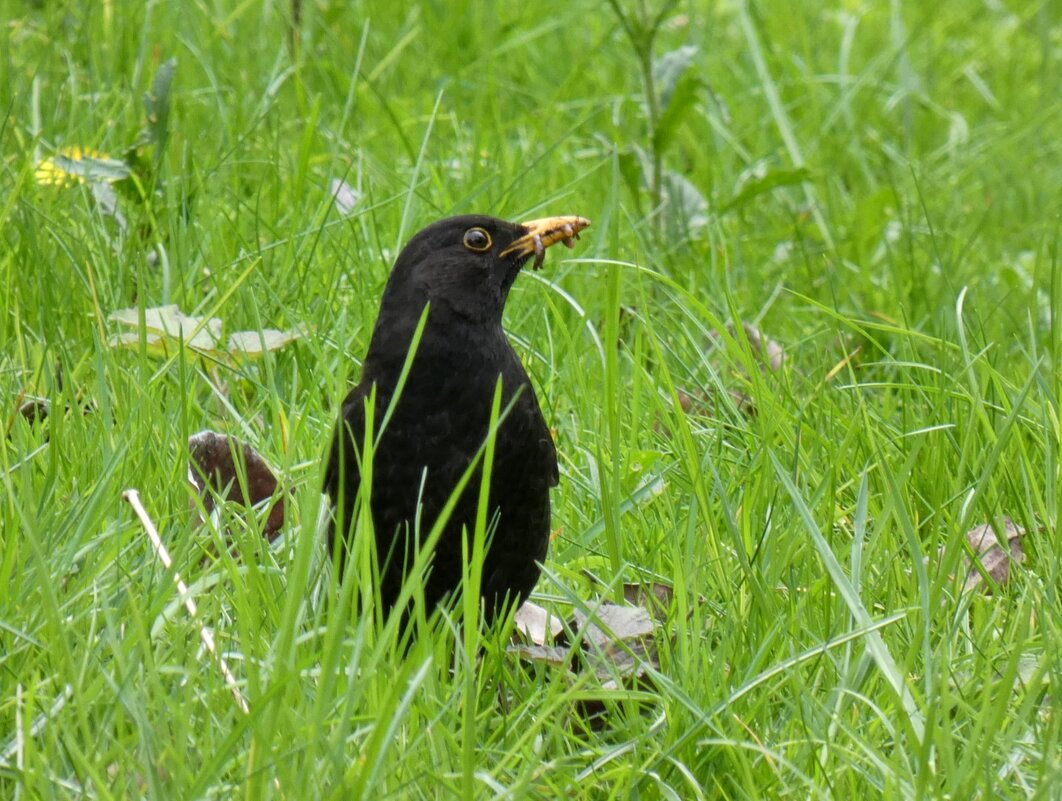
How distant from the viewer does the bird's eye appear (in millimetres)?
3066

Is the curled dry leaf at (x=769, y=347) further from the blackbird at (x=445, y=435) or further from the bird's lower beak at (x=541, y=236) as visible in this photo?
the blackbird at (x=445, y=435)

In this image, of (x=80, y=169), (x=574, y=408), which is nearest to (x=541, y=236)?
(x=574, y=408)

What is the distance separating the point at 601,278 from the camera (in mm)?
4188

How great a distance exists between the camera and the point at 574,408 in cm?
367

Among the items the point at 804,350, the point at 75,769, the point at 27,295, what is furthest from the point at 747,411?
the point at 75,769

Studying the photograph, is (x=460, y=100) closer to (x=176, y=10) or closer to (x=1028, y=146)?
(x=176, y=10)

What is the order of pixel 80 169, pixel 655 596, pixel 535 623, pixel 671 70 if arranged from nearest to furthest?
1. pixel 655 596
2. pixel 535 623
3. pixel 80 169
4. pixel 671 70

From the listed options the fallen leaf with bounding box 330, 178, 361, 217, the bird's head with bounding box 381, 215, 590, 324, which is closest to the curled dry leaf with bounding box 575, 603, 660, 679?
the bird's head with bounding box 381, 215, 590, 324

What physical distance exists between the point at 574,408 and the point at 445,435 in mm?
891

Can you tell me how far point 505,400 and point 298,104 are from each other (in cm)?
273

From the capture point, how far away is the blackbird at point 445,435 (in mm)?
2803

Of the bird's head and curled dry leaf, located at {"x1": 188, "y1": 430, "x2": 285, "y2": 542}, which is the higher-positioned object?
the bird's head

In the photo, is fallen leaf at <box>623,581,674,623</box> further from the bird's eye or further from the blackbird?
→ the bird's eye

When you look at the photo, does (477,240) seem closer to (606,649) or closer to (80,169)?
(606,649)
